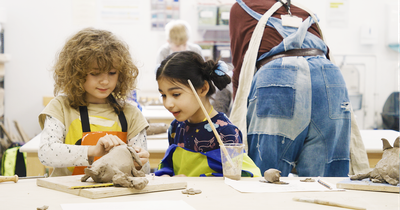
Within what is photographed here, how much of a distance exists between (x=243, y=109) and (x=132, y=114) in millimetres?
544

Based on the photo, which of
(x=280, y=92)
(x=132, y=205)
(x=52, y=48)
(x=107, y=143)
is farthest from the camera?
(x=52, y=48)

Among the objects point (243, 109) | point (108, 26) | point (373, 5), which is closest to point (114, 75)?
point (243, 109)

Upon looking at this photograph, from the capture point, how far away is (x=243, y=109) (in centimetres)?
170

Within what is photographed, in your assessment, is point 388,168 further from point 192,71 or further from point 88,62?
point 88,62

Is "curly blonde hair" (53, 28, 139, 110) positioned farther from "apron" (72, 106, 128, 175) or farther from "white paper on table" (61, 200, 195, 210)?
"white paper on table" (61, 200, 195, 210)

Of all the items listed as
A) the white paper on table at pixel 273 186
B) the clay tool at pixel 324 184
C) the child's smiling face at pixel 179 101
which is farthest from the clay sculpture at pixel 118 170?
the clay tool at pixel 324 184

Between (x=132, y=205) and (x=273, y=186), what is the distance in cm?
40

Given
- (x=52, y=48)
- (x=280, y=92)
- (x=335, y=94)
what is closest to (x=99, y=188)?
(x=280, y=92)

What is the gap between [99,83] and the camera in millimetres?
1352

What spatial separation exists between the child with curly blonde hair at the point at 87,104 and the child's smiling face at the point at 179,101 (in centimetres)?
17

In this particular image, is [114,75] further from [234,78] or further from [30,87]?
[30,87]

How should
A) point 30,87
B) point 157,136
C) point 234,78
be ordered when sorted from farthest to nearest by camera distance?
point 30,87
point 157,136
point 234,78

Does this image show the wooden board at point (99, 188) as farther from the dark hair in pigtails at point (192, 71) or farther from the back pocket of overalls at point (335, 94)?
the back pocket of overalls at point (335, 94)

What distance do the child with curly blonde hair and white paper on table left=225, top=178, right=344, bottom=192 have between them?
54 cm
